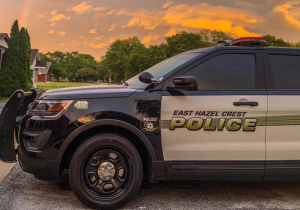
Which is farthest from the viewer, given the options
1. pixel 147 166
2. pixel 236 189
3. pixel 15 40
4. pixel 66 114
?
pixel 15 40

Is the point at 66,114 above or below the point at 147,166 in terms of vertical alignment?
above

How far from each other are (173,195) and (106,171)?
102 cm

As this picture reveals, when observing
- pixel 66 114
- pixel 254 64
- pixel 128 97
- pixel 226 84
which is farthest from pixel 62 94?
pixel 254 64

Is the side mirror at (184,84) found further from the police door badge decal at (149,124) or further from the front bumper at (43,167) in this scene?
the front bumper at (43,167)

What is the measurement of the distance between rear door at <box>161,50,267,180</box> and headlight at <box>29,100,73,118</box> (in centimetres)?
109

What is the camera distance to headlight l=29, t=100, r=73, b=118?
339 centimetres

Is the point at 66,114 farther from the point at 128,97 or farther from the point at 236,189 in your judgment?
the point at 236,189

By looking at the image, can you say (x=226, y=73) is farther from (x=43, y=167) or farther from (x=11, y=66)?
(x=11, y=66)

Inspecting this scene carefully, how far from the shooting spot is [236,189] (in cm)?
424

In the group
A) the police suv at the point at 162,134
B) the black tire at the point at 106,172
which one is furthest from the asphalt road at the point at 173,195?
the police suv at the point at 162,134

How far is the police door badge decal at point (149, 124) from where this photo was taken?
340cm

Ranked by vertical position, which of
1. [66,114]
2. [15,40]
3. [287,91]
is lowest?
[66,114]

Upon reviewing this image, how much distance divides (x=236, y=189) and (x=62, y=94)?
2598 millimetres

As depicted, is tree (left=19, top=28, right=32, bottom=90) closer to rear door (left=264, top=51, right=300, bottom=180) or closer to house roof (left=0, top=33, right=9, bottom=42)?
house roof (left=0, top=33, right=9, bottom=42)
